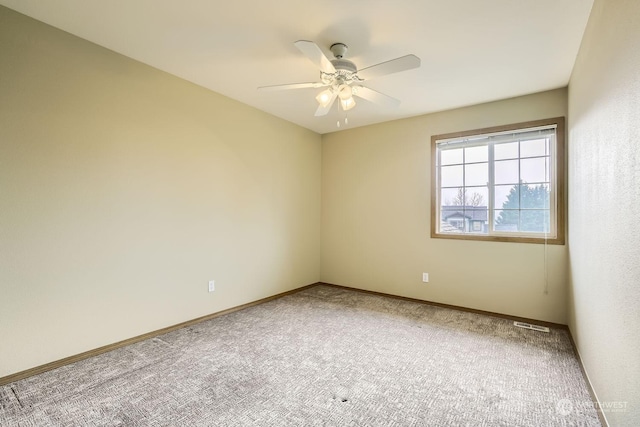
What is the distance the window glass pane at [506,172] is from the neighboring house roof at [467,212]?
385mm

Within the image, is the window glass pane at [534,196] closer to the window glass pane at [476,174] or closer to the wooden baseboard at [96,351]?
the window glass pane at [476,174]

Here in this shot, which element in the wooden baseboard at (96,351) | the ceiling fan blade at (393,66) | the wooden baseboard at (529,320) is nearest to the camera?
the wooden baseboard at (529,320)

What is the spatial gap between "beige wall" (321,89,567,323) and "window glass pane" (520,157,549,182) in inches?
19.2

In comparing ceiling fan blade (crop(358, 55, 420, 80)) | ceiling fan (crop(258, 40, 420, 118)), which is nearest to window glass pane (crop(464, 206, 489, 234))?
ceiling fan (crop(258, 40, 420, 118))

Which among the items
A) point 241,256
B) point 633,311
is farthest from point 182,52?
point 633,311

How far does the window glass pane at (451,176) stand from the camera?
12.5 feet

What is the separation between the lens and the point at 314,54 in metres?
1.97

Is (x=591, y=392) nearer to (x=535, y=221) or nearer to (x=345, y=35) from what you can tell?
(x=535, y=221)

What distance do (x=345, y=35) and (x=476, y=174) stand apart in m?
2.47

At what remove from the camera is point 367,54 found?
2.48 m

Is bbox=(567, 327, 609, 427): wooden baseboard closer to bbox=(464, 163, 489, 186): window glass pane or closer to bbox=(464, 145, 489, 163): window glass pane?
bbox=(464, 163, 489, 186): window glass pane

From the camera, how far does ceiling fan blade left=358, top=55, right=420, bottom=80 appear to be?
1948mm

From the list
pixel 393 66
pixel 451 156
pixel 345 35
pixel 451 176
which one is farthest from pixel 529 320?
pixel 345 35

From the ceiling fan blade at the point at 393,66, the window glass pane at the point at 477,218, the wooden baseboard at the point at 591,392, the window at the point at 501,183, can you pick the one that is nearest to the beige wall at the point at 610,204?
the wooden baseboard at the point at 591,392
